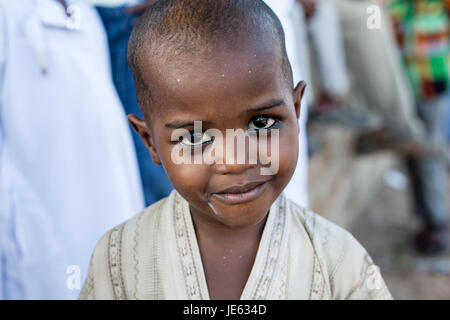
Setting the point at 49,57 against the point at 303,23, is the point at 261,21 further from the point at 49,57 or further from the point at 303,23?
the point at 303,23

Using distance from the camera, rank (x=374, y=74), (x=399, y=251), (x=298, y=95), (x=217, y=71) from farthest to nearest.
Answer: (x=399, y=251) < (x=374, y=74) < (x=298, y=95) < (x=217, y=71)

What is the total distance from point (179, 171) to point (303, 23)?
4.86ft

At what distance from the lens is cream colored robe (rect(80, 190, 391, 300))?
40.8 inches

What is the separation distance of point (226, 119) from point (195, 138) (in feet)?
0.25

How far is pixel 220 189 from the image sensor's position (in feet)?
2.93

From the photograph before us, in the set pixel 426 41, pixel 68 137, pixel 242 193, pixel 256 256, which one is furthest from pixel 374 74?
pixel 242 193

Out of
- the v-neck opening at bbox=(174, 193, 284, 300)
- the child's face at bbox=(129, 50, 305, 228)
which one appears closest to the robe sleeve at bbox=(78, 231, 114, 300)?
the v-neck opening at bbox=(174, 193, 284, 300)

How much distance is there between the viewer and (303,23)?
2.18 meters

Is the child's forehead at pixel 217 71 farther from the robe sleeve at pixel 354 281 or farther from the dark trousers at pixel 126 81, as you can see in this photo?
the dark trousers at pixel 126 81

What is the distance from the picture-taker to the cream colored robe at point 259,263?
1037 millimetres

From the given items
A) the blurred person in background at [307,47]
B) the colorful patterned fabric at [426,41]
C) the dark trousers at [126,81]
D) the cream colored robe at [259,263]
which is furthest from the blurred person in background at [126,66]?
the colorful patterned fabric at [426,41]

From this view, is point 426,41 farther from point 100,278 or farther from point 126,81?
point 100,278

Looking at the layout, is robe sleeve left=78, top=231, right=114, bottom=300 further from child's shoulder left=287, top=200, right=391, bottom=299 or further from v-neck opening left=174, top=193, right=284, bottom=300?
child's shoulder left=287, top=200, right=391, bottom=299
